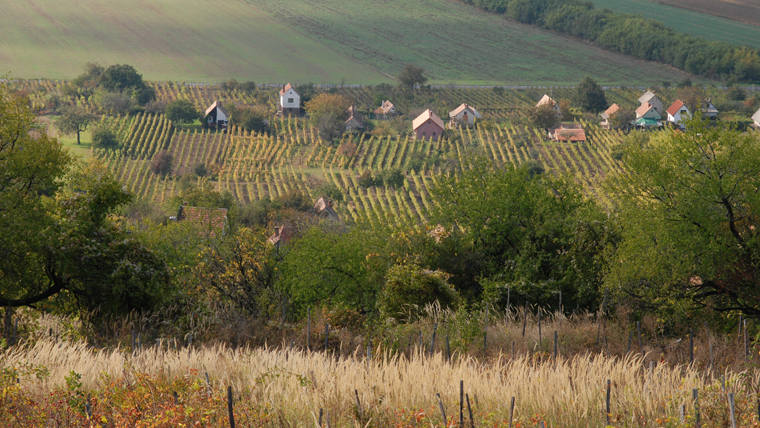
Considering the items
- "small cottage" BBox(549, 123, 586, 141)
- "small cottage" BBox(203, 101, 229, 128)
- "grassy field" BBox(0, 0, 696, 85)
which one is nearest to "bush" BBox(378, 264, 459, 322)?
"small cottage" BBox(549, 123, 586, 141)

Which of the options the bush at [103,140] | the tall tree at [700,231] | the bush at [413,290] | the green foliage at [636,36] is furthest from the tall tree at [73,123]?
the green foliage at [636,36]

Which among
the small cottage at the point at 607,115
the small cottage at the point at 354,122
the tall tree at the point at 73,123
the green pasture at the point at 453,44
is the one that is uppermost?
the green pasture at the point at 453,44

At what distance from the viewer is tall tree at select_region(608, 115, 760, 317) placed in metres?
13.1

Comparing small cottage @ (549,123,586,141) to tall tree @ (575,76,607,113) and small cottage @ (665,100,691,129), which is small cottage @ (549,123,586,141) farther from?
small cottage @ (665,100,691,129)

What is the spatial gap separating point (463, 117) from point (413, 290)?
70.2 meters

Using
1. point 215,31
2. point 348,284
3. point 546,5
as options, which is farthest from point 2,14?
point 348,284

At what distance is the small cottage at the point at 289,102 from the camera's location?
84125 mm

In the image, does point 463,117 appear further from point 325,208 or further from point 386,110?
point 325,208

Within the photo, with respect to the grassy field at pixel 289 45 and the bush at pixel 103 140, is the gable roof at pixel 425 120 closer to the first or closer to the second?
the grassy field at pixel 289 45

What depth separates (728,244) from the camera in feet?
43.8

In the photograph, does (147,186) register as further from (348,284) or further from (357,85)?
(357,85)

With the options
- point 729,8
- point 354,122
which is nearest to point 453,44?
point 354,122

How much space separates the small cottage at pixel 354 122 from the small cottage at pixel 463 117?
1123cm

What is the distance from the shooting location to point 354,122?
76.3 m
